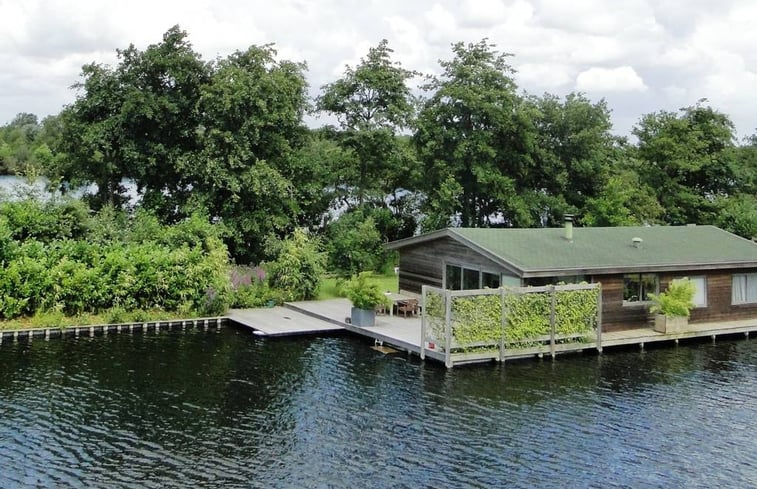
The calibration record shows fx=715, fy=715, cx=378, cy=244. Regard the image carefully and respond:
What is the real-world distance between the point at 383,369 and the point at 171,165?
16360 mm

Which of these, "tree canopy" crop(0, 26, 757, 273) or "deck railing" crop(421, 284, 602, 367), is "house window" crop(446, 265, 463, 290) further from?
"tree canopy" crop(0, 26, 757, 273)

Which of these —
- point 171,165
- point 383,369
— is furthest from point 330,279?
point 383,369

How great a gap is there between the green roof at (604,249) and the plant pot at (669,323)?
4.78ft

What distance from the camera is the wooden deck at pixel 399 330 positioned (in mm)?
18641

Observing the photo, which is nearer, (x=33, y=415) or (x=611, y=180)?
(x=33, y=415)

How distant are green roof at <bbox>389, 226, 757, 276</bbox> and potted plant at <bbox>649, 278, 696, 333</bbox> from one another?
29.9 inches

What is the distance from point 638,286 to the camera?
839 inches

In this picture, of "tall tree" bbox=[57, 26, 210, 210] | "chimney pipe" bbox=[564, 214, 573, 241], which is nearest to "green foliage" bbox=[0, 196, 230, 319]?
"tall tree" bbox=[57, 26, 210, 210]

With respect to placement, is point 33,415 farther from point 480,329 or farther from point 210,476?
point 480,329

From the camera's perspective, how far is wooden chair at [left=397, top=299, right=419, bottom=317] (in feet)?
75.5

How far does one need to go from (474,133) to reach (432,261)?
12209mm

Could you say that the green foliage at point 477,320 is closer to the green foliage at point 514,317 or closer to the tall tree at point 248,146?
the green foliage at point 514,317

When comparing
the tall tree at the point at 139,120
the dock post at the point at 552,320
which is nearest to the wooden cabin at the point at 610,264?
the dock post at the point at 552,320

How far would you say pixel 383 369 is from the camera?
17.7m
